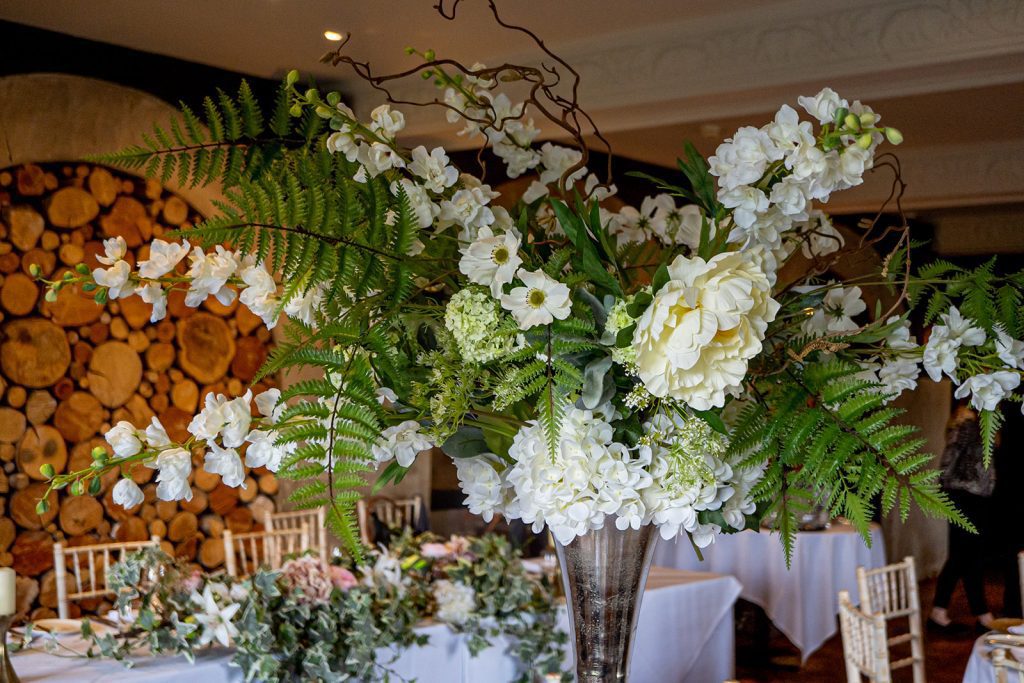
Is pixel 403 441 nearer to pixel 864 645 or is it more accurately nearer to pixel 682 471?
pixel 682 471

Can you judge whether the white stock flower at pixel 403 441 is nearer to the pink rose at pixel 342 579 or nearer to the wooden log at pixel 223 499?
the pink rose at pixel 342 579

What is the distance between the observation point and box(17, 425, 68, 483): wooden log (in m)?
4.32

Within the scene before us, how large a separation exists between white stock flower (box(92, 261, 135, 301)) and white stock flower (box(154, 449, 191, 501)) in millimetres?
139

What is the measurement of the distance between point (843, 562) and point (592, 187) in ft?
16.0

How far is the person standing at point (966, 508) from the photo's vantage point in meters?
6.51

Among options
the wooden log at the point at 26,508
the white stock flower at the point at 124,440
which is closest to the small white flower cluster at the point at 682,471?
the white stock flower at the point at 124,440

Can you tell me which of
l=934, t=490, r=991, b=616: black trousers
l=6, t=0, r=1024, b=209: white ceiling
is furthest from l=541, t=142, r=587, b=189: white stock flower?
l=934, t=490, r=991, b=616: black trousers

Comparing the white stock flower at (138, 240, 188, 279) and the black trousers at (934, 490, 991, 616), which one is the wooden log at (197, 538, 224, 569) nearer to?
the white stock flower at (138, 240, 188, 279)

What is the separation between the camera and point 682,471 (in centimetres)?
87

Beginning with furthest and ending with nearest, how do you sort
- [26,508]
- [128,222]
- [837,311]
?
[128,222], [26,508], [837,311]

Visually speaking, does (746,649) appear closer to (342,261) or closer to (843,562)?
(843,562)

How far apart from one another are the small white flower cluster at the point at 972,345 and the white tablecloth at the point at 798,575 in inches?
170

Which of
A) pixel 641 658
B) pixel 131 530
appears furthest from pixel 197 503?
pixel 641 658

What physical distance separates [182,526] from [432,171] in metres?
4.53
